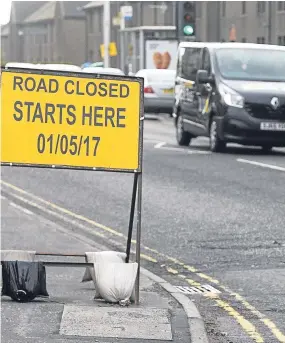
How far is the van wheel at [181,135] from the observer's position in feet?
81.7

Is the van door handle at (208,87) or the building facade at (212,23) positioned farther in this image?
the building facade at (212,23)

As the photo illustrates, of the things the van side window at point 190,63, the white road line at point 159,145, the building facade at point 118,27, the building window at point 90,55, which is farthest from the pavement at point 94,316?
the building window at point 90,55

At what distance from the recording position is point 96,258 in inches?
353

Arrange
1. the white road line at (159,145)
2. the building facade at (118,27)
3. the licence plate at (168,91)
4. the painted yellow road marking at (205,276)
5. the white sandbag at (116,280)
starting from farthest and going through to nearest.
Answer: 1. the building facade at (118,27)
2. the licence plate at (168,91)
3. the white road line at (159,145)
4. the white sandbag at (116,280)
5. the painted yellow road marking at (205,276)

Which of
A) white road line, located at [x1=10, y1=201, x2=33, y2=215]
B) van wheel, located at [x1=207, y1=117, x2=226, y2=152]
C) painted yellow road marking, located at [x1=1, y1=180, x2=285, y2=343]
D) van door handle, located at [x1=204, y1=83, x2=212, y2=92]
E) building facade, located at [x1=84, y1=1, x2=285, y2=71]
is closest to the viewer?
painted yellow road marking, located at [x1=1, y1=180, x2=285, y2=343]

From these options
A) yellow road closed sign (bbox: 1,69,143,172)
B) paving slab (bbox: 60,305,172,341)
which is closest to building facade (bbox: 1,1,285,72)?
yellow road closed sign (bbox: 1,69,143,172)

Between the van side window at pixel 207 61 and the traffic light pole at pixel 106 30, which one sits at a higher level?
the van side window at pixel 207 61

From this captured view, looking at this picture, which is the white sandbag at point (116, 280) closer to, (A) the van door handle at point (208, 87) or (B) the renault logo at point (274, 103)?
(B) the renault logo at point (274, 103)

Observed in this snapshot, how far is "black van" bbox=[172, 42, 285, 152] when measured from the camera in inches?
856

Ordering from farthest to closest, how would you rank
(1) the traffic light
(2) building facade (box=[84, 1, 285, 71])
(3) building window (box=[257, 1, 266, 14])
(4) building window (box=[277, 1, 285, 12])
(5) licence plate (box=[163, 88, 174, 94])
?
(3) building window (box=[257, 1, 266, 14]), (4) building window (box=[277, 1, 285, 12]), (2) building facade (box=[84, 1, 285, 71]), (5) licence plate (box=[163, 88, 174, 94]), (1) the traffic light

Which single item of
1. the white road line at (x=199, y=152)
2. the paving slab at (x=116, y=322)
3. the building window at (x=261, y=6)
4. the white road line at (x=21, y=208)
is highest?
the paving slab at (x=116, y=322)

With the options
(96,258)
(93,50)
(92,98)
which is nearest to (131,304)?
(96,258)

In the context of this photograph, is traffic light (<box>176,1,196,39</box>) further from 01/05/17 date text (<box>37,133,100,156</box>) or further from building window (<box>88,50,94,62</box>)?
building window (<box>88,50,94,62</box>)

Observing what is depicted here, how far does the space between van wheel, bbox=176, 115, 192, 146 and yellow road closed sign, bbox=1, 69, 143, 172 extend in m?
16.2
